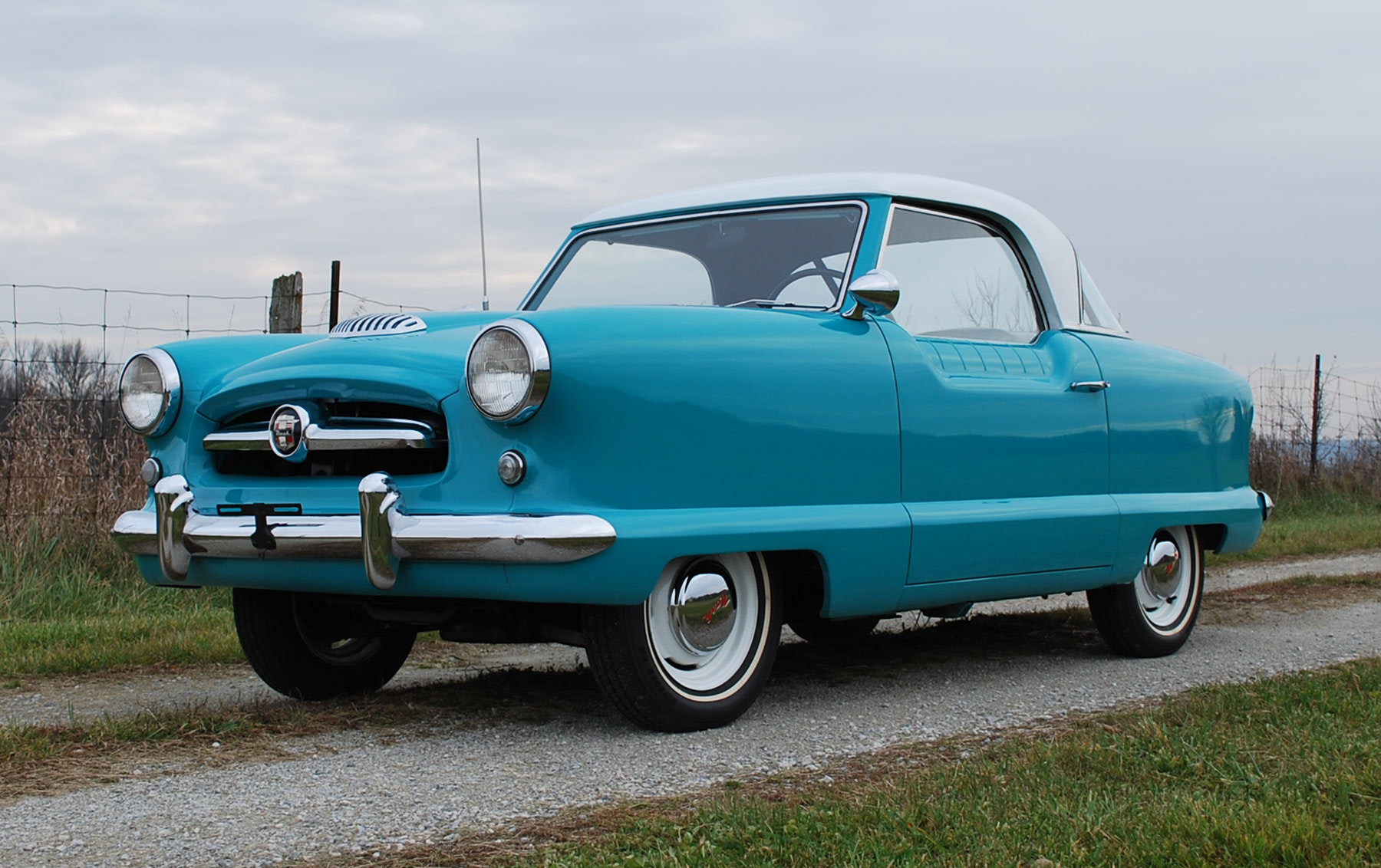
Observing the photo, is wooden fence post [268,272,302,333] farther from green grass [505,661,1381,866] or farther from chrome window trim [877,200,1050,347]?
green grass [505,661,1381,866]

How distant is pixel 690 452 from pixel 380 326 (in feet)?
3.40

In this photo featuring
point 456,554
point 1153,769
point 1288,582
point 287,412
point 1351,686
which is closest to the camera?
point 1153,769

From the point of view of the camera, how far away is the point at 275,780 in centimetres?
335

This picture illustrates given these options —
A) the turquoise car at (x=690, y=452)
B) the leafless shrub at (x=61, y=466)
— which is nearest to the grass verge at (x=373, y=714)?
the turquoise car at (x=690, y=452)

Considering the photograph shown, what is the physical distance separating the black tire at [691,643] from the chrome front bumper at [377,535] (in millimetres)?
321

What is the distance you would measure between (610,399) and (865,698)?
4.76ft

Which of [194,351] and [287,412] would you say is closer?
[287,412]

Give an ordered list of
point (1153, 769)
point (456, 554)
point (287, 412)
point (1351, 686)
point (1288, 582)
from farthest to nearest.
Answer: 1. point (1288, 582)
2. point (1351, 686)
3. point (287, 412)
4. point (456, 554)
5. point (1153, 769)

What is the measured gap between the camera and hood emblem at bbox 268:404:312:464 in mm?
3846

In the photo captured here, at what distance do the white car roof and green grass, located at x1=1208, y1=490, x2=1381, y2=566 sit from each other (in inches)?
159

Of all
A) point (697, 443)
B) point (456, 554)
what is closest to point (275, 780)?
point (456, 554)

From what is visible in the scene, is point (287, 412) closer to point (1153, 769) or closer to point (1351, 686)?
point (1153, 769)

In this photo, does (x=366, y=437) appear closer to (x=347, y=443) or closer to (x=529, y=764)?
(x=347, y=443)

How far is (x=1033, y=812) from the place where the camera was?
2.88 m
